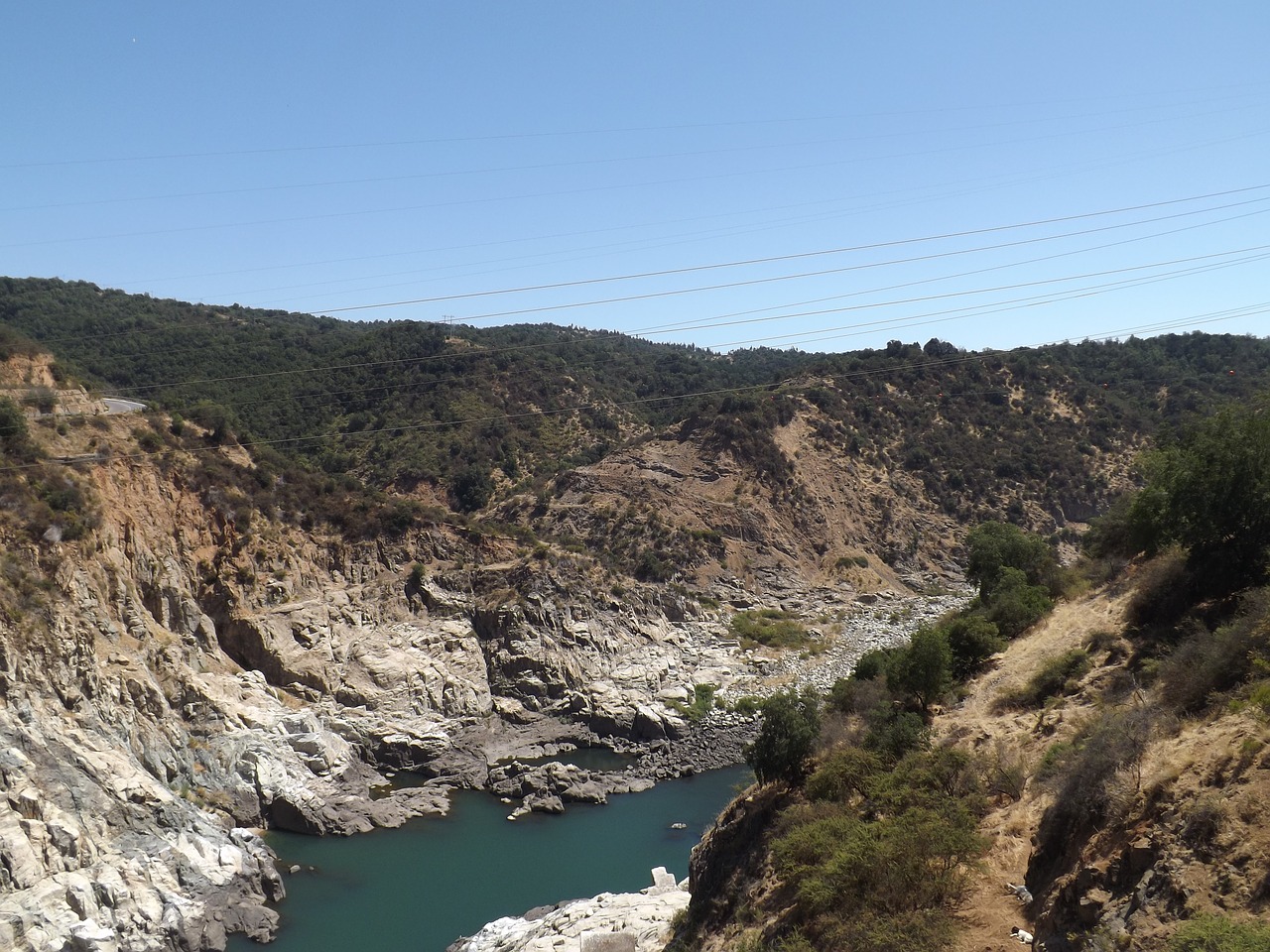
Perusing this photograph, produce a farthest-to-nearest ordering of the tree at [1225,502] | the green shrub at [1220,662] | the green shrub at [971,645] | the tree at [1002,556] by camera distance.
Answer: the tree at [1002,556] < the green shrub at [971,645] < the tree at [1225,502] < the green shrub at [1220,662]

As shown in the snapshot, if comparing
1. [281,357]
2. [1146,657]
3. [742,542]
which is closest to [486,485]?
[742,542]

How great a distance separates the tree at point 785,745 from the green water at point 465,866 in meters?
7.06

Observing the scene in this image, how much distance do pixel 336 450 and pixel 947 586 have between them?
152ft

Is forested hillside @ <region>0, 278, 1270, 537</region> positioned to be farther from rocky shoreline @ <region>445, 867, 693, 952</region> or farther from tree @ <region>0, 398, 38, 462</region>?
rocky shoreline @ <region>445, 867, 693, 952</region>

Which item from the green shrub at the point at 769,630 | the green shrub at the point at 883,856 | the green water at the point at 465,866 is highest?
the green shrub at the point at 883,856

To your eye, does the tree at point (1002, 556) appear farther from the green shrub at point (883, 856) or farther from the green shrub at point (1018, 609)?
the green shrub at point (883, 856)

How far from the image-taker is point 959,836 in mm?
14453

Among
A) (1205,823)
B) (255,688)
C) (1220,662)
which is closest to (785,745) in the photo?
(1220,662)

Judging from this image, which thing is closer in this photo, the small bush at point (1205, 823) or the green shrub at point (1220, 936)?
the green shrub at point (1220, 936)

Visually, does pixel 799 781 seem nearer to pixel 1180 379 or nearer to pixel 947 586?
pixel 947 586

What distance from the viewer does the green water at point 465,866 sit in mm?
25250

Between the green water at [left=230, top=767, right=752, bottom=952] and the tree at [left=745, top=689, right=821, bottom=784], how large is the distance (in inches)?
278

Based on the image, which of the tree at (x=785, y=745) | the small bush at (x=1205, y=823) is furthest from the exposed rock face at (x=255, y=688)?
the small bush at (x=1205, y=823)

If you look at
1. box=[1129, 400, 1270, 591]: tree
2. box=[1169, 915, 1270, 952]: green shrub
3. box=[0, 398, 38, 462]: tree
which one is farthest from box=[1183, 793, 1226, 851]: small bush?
box=[0, 398, 38, 462]: tree
